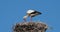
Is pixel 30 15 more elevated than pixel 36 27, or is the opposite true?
pixel 30 15

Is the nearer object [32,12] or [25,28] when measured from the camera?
[25,28]

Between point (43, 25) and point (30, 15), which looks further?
point (30, 15)

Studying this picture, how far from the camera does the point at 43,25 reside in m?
11.2

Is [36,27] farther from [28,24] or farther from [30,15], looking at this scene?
[30,15]

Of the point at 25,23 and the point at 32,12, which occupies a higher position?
the point at 32,12

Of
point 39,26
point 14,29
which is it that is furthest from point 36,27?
point 14,29

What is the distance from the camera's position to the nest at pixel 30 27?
11.0 m

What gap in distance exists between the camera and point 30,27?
36.2ft

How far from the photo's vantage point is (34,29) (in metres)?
11.0

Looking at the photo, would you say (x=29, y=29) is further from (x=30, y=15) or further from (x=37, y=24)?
(x=30, y=15)

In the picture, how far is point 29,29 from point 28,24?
0.23m

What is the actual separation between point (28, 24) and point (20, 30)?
46 cm

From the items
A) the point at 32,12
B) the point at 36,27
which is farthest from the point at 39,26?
the point at 32,12

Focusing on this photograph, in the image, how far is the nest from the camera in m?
11.0
